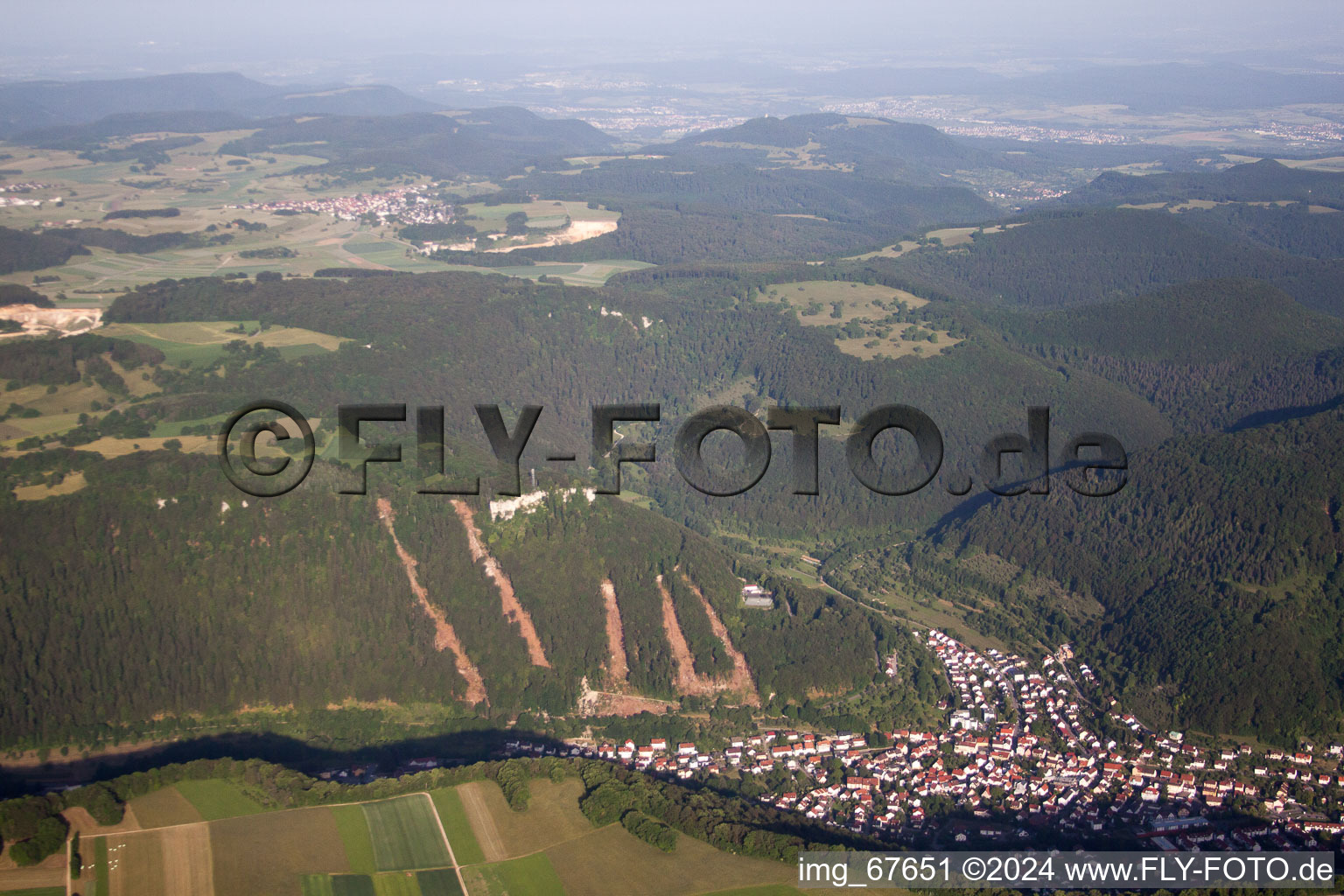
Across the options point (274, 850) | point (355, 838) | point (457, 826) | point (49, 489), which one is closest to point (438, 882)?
point (457, 826)

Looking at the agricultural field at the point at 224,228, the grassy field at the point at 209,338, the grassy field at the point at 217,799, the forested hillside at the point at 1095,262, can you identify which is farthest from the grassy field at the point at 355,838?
the forested hillside at the point at 1095,262

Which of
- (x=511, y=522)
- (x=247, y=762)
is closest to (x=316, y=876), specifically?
(x=247, y=762)

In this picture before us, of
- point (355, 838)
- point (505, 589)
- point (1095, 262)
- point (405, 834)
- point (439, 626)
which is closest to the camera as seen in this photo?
point (355, 838)

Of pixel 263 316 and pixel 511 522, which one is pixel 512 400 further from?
pixel 511 522

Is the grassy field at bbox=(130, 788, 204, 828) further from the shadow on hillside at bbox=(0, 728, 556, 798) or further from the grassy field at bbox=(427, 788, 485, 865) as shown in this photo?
the grassy field at bbox=(427, 788, 485, 865)

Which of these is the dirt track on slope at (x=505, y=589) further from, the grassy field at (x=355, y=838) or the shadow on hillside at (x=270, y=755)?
the grassy field at (x=355, y=838)

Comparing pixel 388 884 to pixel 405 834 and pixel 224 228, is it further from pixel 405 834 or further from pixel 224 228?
pixel 224 228

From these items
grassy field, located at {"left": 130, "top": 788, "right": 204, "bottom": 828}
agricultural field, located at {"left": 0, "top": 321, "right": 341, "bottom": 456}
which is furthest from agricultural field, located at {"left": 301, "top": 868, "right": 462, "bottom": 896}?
agricultural field, located at {"left": 0, "top": 321, "right": 341, "bottom": 456}
